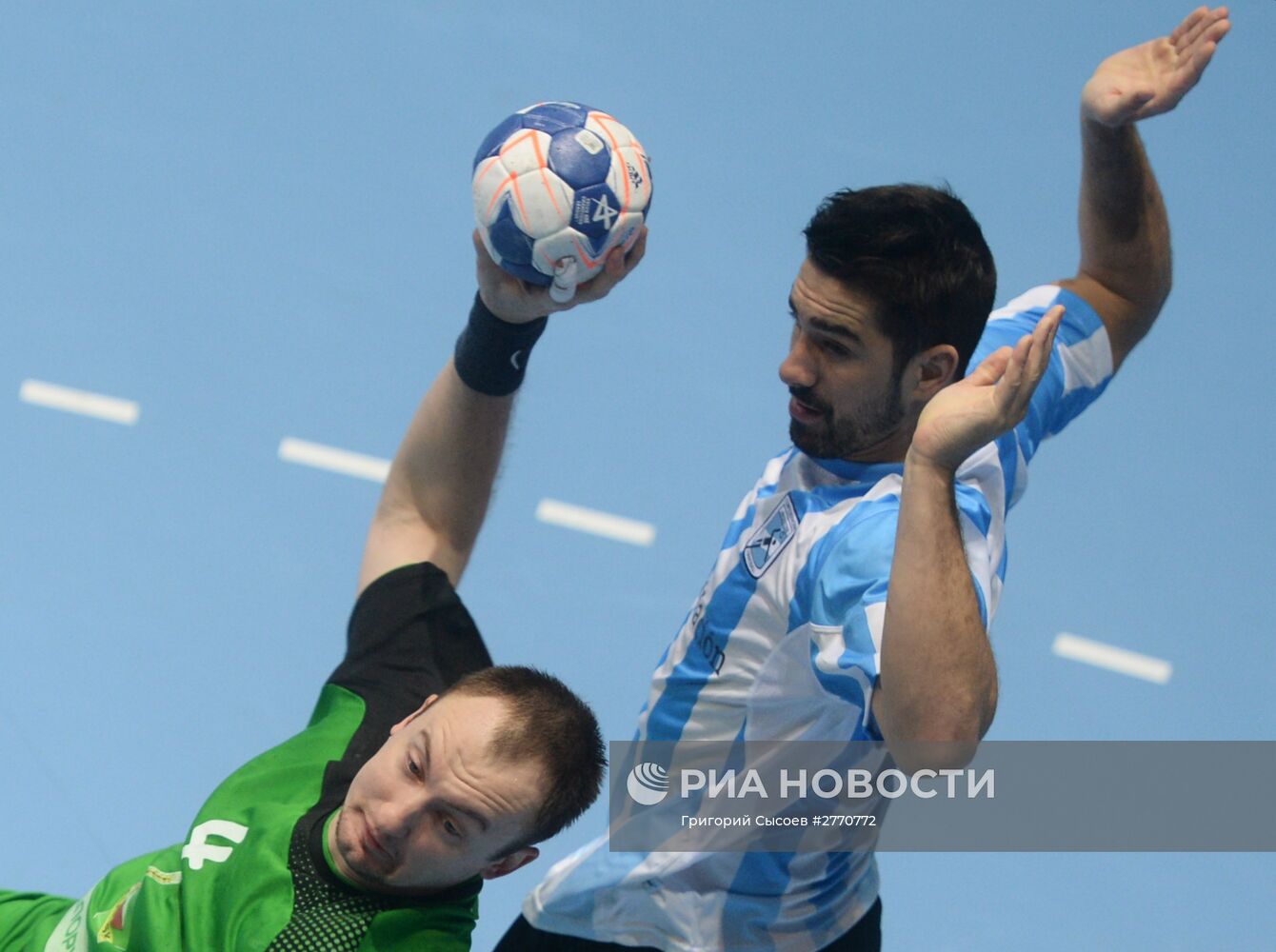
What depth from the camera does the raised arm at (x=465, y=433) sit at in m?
2.95

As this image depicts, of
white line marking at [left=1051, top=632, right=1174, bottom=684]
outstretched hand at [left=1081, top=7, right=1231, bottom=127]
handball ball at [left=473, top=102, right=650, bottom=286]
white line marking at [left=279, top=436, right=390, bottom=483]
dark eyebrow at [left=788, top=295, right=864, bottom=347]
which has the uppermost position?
outstretched hand at [left=1081, top=7, right=1231, bottom=127]

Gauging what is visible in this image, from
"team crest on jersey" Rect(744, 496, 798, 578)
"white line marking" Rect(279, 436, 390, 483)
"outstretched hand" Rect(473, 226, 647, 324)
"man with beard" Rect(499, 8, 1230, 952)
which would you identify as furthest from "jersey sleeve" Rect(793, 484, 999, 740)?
"white line marking" Rect(279, 436, 390, 483)

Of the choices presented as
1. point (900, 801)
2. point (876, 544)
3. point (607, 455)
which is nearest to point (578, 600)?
point (607, 455)

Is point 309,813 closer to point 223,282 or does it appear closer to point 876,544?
point 876,544

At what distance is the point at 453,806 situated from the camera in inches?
96.3

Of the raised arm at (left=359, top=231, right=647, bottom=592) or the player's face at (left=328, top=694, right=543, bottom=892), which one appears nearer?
the player's face at (left=328, top=694, right=543, bottom=892)

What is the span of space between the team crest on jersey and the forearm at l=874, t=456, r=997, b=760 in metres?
0.55

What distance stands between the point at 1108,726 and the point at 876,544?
2476mm

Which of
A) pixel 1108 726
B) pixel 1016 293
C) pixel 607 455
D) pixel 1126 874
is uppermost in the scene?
pixel 1016 293

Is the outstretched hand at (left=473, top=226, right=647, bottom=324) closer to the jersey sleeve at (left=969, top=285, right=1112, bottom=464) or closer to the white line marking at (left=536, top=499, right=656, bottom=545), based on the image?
the jersey sleeve at (left=969, top=285, right=1112, bottom=464)

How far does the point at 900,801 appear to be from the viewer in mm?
4227

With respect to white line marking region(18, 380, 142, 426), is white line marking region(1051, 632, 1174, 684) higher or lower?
higher

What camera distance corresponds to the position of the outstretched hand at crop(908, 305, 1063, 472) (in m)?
2.23

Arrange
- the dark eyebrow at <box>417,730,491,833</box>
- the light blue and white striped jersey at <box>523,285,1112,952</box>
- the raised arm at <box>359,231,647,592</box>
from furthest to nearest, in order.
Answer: the raised arm at <box>359,231,647,592</box>, the light blue and white striped jersey at <box>523,285,1112,952</box>, the dark eyebrow at <box>417,730,491,833</box>
